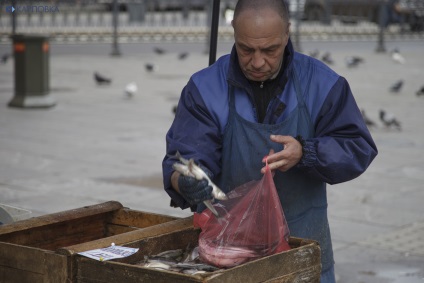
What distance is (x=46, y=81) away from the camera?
12953 millimetres

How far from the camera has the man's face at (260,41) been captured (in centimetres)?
327

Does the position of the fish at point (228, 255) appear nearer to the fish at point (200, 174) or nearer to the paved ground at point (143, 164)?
the fish at point (200, 174)

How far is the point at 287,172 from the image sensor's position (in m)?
3.48

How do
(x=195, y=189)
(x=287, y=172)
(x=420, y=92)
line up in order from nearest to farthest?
(x=195, y=189) → (x=287, y=172) → (x=420, y=92)

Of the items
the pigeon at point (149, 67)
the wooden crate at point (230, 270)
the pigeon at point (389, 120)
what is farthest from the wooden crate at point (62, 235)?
the pigeon at point (149, 67)

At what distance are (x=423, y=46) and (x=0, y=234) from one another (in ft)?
85.5

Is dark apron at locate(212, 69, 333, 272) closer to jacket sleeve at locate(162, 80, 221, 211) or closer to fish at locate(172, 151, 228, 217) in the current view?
jacket sleeve at locate(162, 80, 221, 211)

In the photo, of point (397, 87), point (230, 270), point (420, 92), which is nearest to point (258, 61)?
point (230, 270)

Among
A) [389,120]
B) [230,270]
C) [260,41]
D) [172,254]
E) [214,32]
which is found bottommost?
[389,120]

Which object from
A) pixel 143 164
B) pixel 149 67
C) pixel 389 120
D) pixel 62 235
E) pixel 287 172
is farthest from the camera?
pixel 149 67

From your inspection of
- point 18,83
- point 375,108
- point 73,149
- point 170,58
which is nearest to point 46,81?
point 18,83

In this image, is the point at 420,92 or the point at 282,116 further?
the point at 420,92

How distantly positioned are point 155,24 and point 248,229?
27022 mm

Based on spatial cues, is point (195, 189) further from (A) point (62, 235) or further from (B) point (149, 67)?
(B) point (149, 67)
